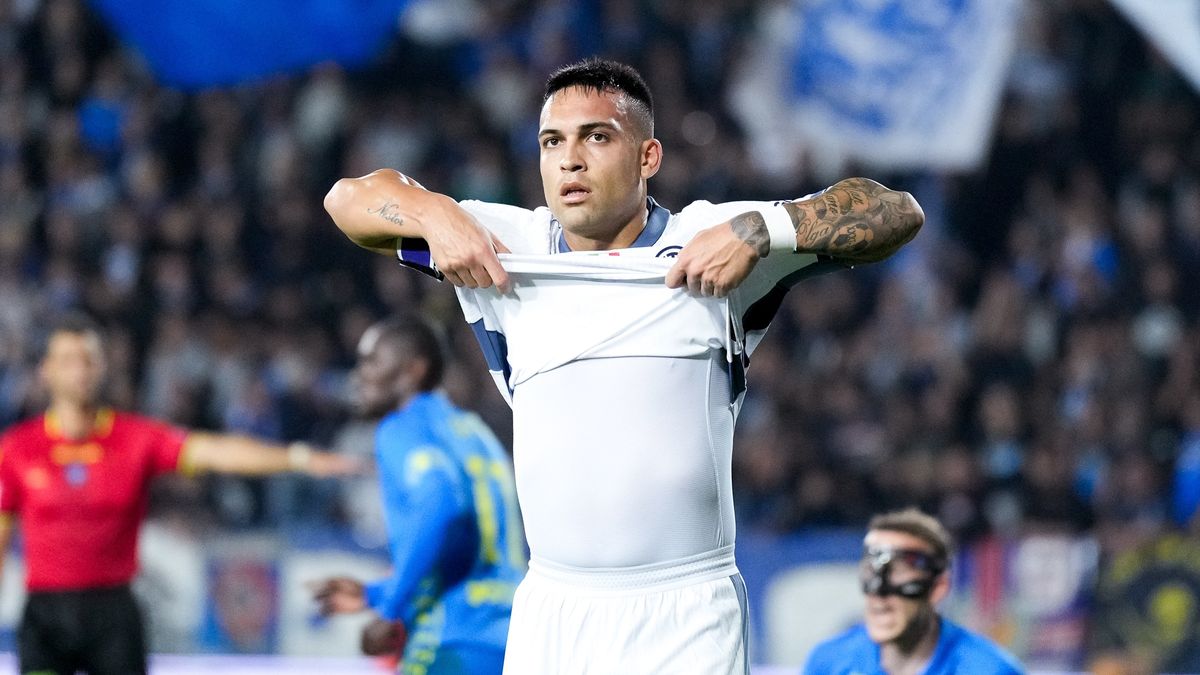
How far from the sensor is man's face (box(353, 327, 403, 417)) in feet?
16.8

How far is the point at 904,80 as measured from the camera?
11289mm

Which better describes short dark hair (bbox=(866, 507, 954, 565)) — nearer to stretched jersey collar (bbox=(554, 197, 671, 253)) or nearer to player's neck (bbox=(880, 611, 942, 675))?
player's neck (bbox=(880, 611, 942, 675))

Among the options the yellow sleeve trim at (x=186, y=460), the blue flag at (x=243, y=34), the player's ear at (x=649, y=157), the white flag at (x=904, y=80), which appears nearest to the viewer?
the player's ear at (x=649, y=157)

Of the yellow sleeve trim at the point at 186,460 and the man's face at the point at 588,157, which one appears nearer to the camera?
the man's face at the point at 588,157

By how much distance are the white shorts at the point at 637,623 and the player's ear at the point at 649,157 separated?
2.58ft

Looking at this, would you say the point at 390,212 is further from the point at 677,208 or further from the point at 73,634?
the point at 677,208

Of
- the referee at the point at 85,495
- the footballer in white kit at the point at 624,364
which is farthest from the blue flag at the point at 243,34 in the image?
the footballer in white kit at the point at 624,364

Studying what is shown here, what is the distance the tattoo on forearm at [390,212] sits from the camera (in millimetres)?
3084

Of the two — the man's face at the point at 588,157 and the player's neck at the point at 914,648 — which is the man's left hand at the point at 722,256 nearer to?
the man's face at the point at 588,157

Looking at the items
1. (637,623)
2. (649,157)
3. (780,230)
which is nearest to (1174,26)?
(649,157)

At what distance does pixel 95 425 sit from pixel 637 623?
371 cm

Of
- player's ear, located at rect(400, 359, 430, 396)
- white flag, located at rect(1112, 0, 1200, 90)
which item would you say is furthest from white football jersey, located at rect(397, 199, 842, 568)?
white flag, located at rect(1112, 0, 1200, 90)

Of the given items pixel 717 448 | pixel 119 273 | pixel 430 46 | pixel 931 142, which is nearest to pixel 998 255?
pixel 931 142

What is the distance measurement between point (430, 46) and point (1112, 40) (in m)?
5.31
